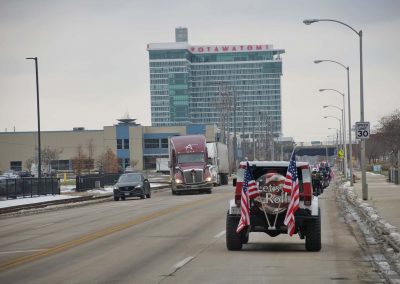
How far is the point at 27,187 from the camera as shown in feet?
178

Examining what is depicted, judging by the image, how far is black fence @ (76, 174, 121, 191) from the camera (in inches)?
2660

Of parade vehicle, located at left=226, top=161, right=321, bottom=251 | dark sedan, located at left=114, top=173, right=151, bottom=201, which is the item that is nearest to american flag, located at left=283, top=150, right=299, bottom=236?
parade vehicle, located at left=226, top=161, right=321, bottom=251

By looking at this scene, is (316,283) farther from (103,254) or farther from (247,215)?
(103,254)

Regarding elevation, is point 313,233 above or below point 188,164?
below

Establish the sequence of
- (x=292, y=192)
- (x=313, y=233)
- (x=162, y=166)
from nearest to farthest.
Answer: (x=292, y=192), (x=313, y=233), (x=162, y=166)

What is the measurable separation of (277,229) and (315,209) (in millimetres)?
918

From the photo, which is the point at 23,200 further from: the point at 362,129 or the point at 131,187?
the point at 362,129

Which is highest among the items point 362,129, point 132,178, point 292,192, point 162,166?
point 362,129

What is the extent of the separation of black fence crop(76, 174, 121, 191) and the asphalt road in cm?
4026

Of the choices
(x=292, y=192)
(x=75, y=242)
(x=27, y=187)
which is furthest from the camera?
(x=27, y=187)

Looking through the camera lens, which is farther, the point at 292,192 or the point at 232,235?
the point at 232,235

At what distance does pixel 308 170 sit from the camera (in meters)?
17.2

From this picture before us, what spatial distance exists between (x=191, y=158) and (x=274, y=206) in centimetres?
3915

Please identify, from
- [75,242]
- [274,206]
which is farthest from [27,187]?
[274,206]
